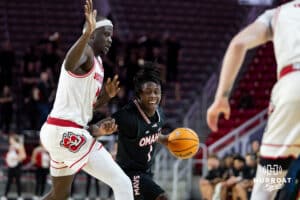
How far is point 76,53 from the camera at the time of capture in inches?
229

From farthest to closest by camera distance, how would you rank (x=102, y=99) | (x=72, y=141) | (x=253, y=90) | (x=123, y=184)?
(x=253, y=90) → (x=102, y=99) → (x=72, y=141) → (x=123, y=184)

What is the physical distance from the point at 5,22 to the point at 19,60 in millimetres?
1420

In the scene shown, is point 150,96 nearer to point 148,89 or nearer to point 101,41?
point 148,89

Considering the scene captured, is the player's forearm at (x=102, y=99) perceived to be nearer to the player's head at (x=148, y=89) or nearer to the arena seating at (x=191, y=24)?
the player's head at (x=148, y=89)

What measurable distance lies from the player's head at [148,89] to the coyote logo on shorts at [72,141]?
31.2 inches

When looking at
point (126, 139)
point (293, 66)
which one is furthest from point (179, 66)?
point (293, 66)

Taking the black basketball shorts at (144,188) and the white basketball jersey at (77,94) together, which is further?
the black basketball shorts at (144,188)

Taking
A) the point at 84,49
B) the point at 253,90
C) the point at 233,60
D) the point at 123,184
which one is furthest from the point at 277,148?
the point at 253,90

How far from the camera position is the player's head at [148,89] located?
6.58m

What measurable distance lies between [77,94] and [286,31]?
2.41 metres

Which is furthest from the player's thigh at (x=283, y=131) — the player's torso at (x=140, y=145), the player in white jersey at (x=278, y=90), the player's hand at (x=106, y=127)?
the player's torso at (x=140, y=145)

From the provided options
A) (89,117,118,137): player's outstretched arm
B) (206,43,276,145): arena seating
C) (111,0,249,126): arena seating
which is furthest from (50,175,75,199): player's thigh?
(111,0,249,126): arena seating

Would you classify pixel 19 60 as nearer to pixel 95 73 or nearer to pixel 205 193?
pixel 205 193

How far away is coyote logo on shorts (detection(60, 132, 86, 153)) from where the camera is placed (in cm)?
609
